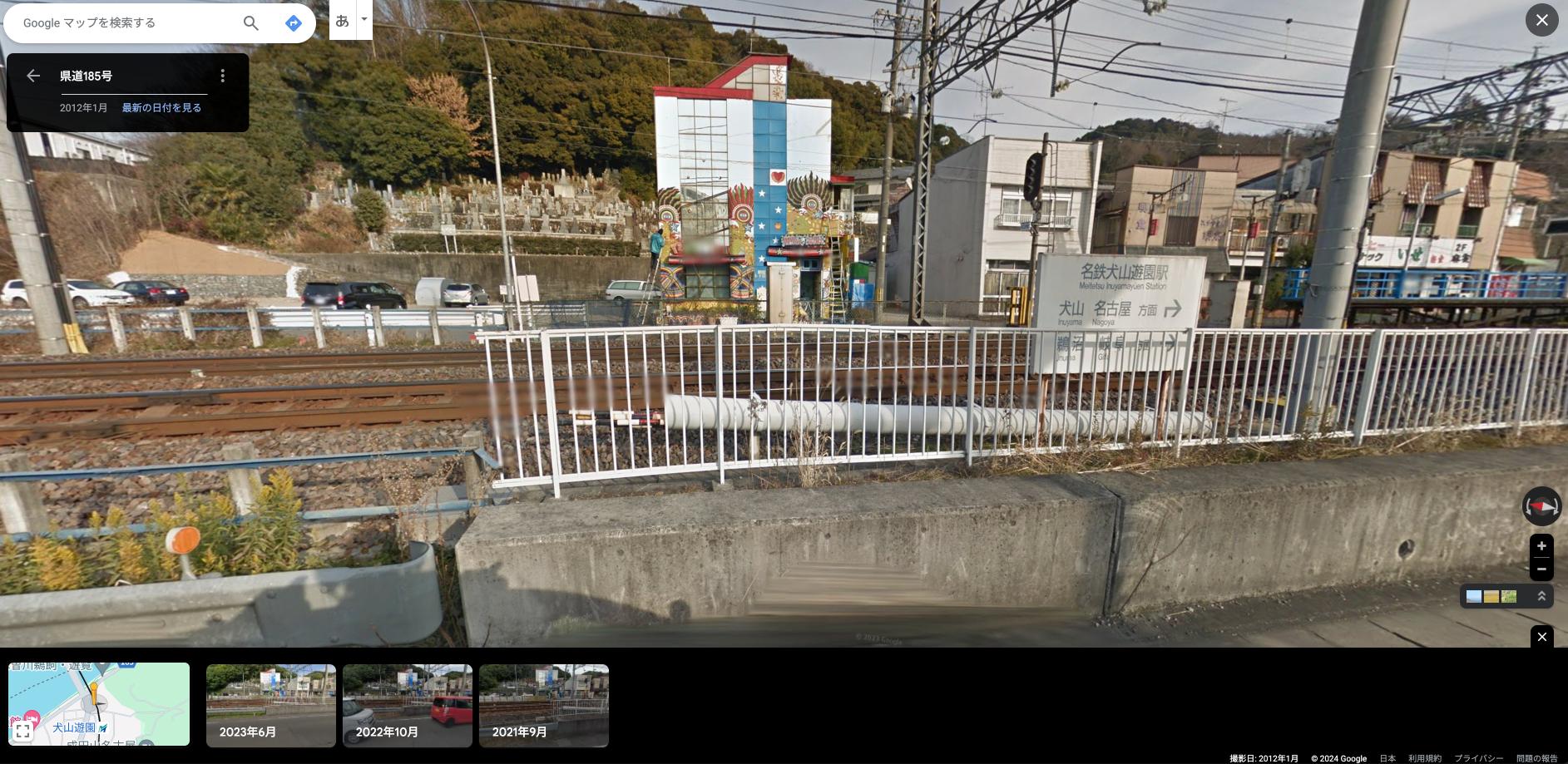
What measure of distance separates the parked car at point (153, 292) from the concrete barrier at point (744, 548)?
27.7 m

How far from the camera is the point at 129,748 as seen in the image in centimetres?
146

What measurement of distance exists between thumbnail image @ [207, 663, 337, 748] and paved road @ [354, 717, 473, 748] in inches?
5.2

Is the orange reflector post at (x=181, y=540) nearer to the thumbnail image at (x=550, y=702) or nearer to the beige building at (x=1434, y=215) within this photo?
the thumbnail image at (x=550, y=702)

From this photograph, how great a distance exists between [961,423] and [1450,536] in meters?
2.97

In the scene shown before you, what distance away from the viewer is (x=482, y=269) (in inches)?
1094

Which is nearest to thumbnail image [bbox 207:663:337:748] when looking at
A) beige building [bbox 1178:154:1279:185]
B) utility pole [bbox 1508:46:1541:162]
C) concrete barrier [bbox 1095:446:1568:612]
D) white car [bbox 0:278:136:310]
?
concrete barrier [bbox 1095:446:1568:612]

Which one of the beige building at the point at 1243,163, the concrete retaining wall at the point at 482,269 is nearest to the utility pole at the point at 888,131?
the concrete retaining wall at the point at 482,269

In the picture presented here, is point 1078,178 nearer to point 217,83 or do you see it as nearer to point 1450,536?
point 1450,536

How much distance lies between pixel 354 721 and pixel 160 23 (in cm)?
284

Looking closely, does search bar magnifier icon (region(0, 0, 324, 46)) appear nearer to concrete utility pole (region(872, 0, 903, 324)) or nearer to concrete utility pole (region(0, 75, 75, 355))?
concrete utility pole (region(0, 75, 75, 355))

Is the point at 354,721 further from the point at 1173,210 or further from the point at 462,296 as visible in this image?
the point at 1173,210

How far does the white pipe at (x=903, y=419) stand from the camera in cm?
347

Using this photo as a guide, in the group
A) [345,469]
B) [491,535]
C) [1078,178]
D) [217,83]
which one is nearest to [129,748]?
[491,535]

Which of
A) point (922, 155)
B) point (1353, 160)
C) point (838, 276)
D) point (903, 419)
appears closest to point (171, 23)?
point (903, 419)
